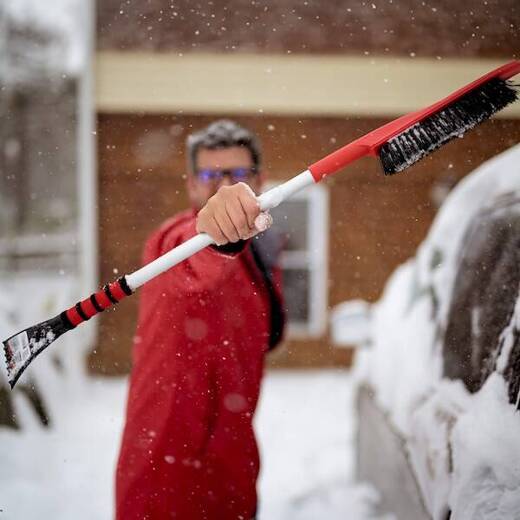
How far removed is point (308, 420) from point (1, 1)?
4.03 metres

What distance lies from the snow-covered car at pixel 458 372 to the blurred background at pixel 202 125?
Result: 8.41 ft

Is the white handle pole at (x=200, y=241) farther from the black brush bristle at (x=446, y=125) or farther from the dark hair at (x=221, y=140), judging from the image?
the dark hair at (x=221, y=140)

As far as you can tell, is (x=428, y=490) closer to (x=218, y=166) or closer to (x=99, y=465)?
(x=218, y=166)

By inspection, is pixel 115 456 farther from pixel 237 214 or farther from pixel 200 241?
pixel 237 214

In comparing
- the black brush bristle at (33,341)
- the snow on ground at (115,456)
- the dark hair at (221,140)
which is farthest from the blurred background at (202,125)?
the black brush bristle at (33,341)

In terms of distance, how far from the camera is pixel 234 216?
121cm

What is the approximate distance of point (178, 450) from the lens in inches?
63.0

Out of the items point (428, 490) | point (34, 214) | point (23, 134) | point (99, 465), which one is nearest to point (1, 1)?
point (23, 134)

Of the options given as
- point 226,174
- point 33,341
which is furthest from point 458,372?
point 33,341

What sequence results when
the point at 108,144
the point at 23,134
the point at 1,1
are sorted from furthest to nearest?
1. the point at 23,134
2. the point at 108,144
3. the point at 1,1

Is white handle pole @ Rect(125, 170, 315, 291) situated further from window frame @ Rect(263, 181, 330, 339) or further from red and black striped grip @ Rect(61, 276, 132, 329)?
window frame @ Rect(263, 181, 330, 339)

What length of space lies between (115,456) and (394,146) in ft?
10.2

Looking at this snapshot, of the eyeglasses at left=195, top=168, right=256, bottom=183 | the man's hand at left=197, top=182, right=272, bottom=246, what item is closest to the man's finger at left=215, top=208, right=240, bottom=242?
the man's hand at left=197, top=182, right=272, bottom=246

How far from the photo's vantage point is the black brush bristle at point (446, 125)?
140 centimetres
